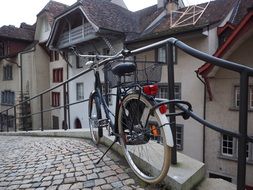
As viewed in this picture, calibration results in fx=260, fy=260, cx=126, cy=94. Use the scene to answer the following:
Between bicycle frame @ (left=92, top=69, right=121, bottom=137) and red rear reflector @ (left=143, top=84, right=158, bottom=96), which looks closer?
red rear reflector @ (left=143, top=84, right=158, bottom=96)

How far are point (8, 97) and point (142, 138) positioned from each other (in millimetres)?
27584

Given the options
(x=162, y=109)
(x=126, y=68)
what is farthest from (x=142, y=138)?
(x=126, y=68)

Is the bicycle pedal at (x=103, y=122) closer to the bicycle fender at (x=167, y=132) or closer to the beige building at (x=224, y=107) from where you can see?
the bicycle fender at (x=167, y=132)

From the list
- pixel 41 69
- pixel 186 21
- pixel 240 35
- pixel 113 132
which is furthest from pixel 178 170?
pixel 41 69

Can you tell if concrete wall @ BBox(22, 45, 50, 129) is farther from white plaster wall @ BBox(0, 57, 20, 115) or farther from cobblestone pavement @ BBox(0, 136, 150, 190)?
cobblestone pavement @ BBox(0, 136, 150, 190)

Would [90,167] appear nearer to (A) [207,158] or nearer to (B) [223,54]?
(B) [223,54]

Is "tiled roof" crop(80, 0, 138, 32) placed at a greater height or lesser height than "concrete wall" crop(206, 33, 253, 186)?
greater

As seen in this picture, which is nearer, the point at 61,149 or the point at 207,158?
the point at 61,149

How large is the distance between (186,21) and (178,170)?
12.0 metres

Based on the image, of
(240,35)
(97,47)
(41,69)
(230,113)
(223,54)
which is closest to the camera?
(240,35)

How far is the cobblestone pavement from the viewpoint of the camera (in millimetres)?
2541

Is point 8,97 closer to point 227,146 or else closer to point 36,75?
point 36,75

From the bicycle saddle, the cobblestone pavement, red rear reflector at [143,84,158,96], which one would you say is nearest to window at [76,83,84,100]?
the cobblestone pavement

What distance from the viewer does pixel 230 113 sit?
1107cm
